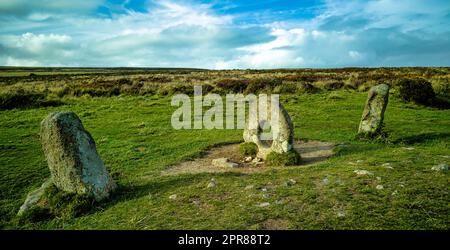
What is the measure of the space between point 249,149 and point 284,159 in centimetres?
202

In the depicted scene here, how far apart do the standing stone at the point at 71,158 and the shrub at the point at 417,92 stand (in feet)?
80.2

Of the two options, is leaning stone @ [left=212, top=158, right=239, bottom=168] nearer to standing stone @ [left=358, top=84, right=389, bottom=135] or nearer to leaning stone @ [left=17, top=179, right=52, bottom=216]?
leaning stone @ [left=17, top=179, right=52, bottom=216]

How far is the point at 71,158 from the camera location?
913 centimetres

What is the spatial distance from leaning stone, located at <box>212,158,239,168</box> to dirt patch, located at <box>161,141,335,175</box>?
0.50 feet

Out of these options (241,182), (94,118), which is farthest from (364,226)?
(94,118)

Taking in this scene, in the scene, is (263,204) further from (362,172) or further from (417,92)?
(417,92)

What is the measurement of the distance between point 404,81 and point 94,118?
75.6ft

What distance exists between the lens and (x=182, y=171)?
1190cm

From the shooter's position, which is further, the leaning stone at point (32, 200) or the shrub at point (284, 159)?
the shrub at point (284, 159)

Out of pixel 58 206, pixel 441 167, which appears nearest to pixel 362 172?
pixel 441 167

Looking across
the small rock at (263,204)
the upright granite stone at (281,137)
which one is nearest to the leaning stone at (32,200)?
the small rock at (263,204)

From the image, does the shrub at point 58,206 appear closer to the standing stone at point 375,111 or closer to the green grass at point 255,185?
the green grass at point 255,185

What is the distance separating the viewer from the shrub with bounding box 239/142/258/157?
13.7m

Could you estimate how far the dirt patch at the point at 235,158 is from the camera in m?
11.9
